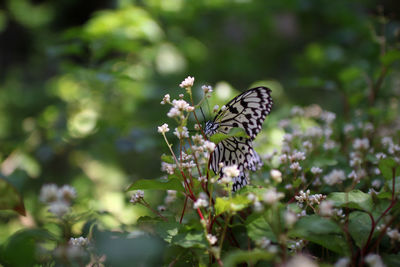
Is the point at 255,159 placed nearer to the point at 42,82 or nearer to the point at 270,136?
the point at 270,136

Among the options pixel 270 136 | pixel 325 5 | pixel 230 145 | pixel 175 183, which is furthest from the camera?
pixel 325 5

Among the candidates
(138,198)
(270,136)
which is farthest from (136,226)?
(270,136)

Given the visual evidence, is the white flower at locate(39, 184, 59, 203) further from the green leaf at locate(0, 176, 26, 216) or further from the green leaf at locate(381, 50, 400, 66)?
the green leaf at locate(381, 50, 400, 66)

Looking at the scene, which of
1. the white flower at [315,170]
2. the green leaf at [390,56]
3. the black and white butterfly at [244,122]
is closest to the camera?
the white flower at [315,170]

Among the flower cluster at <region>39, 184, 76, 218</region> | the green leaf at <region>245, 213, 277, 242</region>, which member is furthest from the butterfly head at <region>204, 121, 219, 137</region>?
the flower cluster at <region>39, 184, 76, 218</region>

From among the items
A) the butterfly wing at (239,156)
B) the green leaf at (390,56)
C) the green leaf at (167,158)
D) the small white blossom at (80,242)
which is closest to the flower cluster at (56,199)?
the small white blossom at (80,242)

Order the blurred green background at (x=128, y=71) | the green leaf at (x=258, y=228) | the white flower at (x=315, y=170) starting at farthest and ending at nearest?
the blurred green background at (x=128, y=71)
the white flower at (x=315, y=170)
the green leaf at (x=258, y=228)

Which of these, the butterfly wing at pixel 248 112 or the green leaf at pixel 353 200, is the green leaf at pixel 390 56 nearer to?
the butterfly wing at pixel 248 112
